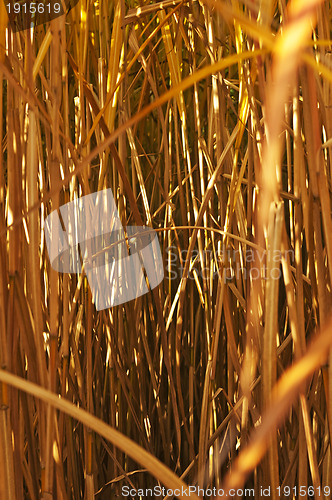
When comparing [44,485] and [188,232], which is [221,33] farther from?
[44,485]

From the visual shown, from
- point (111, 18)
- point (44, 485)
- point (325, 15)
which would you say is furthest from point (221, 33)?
point (44, 485)

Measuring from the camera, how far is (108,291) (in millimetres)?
677

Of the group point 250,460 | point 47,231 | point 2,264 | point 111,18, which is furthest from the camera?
point 111,18

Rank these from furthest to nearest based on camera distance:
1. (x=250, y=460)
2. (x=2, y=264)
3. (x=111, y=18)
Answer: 1. (x=111, y=18)
2. (x=2, y=264)
3. (x=250, y=460)

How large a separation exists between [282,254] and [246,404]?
149 mm

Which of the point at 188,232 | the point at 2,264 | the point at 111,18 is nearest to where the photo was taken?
the point at 2,264

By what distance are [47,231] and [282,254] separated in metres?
0.36

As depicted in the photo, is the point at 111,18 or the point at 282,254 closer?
the point at 282,254

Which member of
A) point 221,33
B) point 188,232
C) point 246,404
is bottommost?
point 246,404

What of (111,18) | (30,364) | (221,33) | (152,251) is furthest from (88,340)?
(111,18)

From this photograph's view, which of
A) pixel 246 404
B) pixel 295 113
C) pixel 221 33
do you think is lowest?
pixel 246 404

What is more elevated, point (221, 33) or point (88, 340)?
point (221, 33)

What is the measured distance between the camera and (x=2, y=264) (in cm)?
33

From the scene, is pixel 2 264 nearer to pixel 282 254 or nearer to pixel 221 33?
pixel 282 254
